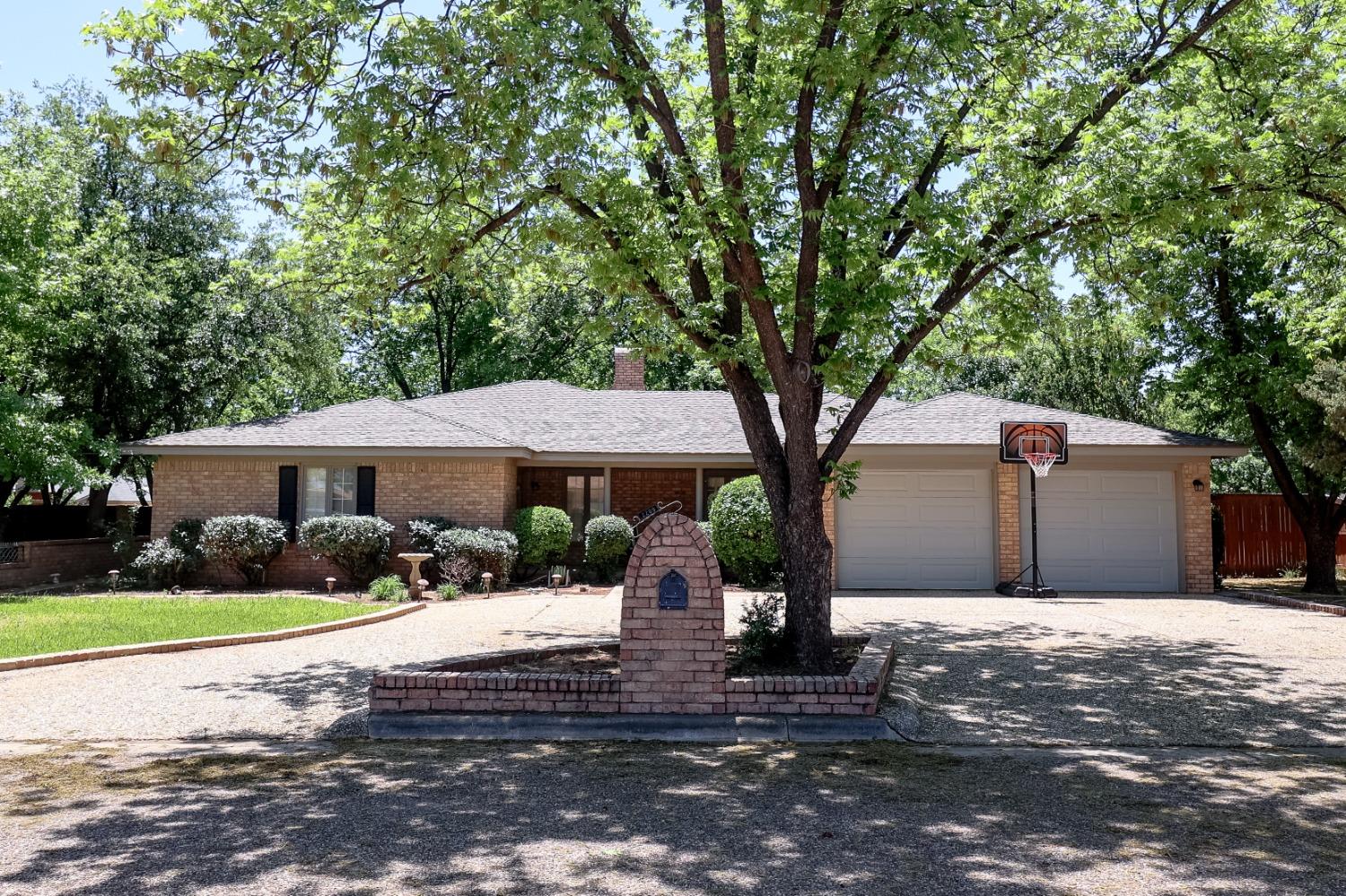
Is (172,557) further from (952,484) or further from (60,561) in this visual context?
(952,484)

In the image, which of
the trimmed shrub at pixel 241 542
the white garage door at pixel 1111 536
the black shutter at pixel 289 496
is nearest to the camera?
the trimmed shrub at pixel 241 542

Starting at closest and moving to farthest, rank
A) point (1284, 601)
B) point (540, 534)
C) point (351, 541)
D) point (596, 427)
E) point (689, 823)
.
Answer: point (689, 823) → point (1284, 601) → point (351, 541) → point (540, 534) → point (596, 427)

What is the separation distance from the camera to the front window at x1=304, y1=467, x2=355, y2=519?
61.7 ft

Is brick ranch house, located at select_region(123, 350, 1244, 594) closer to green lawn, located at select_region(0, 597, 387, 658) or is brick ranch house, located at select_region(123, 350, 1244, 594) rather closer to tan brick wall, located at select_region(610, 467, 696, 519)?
tan brick wall, located at select_region(610, 467, 696, 519)

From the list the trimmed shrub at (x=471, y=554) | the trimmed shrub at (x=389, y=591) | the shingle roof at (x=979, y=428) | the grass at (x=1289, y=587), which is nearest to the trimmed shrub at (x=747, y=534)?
the shingle roof at (x=979, y=428)

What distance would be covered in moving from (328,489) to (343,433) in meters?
1.12

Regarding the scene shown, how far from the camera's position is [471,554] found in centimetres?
1745

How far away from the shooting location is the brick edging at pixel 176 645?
380 inches

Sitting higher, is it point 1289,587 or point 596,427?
point 596,427

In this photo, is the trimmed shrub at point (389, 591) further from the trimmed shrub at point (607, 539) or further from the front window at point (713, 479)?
the front window at point (713, 479)

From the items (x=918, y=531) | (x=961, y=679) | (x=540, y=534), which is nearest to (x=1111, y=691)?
(x=961, y=679)

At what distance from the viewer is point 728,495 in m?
17.0

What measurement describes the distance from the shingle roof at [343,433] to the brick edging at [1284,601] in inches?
533

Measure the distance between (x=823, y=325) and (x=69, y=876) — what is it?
6337 mm
